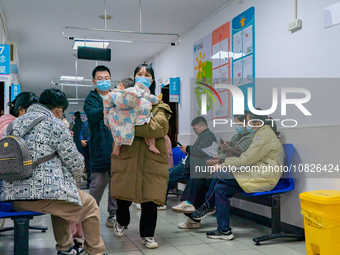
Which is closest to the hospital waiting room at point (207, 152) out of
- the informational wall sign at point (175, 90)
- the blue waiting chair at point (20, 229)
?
the blue waiting chair at point (20, 229)

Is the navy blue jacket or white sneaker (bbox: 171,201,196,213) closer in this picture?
the navy blue jacket

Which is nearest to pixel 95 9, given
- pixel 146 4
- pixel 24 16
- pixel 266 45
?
pixel 146 4

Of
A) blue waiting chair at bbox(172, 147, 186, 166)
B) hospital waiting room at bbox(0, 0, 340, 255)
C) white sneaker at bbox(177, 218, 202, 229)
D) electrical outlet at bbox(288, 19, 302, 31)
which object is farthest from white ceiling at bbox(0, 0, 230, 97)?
white sneaker at bbox(177, 218, 202, 229)

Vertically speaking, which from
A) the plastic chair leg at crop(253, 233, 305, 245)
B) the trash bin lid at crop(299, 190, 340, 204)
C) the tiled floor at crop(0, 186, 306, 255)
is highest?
the trash bin lid at crop(299, 190, 340, 204)

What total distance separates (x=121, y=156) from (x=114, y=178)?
208 mm

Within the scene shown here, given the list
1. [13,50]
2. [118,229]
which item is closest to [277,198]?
[118,229]

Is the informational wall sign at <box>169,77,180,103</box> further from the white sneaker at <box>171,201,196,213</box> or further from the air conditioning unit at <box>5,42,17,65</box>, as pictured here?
the white sneaker at <box>171,201,196,213</box>

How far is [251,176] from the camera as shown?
3434mm

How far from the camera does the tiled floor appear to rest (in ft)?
10.0

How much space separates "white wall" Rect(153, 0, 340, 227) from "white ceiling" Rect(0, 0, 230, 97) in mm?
1308

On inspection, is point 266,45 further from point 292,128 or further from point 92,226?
point 92,226

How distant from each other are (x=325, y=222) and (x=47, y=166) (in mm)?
2048

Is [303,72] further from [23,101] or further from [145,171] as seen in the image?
[23,101]

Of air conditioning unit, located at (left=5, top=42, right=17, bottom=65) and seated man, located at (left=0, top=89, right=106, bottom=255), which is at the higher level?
air conditioning unit, located at (left=5, top=42, right=17, bottom=65)
